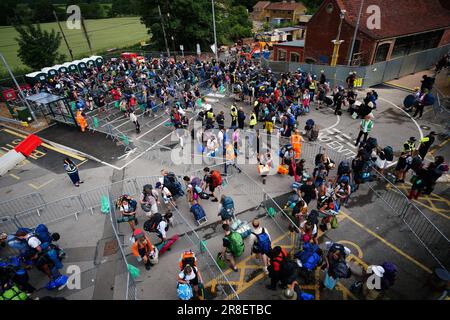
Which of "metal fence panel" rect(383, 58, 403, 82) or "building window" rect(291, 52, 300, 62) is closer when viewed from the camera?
"metal fence panel" rect(383, 58, 403, 82)

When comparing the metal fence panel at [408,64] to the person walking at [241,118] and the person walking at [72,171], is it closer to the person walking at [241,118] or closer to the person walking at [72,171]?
the person walking at [241,118]

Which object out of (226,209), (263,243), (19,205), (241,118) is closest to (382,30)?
(241,118)

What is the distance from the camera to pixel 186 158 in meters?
14.2

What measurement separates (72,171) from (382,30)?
2688 centimetres

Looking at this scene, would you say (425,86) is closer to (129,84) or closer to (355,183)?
(355,183)

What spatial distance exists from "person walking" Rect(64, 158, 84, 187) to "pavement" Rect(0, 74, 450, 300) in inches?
14.0

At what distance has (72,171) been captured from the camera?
1245 cm

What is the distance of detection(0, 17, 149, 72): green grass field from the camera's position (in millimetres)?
52312

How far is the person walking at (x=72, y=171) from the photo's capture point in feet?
40.0

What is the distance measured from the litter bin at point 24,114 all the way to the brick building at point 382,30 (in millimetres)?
26750

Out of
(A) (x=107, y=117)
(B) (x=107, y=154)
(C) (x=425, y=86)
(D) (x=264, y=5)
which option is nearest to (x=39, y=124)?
(A) (x=107, y=117)

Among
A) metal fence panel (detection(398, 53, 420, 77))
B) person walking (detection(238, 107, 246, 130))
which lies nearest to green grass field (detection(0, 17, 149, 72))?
person walking (detection(238, 107, 246, 130))

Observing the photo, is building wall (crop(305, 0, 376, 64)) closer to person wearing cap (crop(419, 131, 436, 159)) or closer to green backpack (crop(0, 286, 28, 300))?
person wearing cap (crop(419, 131, 436, 159))

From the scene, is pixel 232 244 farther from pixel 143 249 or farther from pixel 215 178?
pixel 215 178
